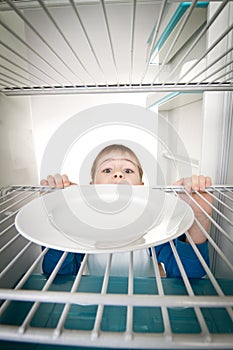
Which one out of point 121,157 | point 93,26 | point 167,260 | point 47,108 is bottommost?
point 167,260

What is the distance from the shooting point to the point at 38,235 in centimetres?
36

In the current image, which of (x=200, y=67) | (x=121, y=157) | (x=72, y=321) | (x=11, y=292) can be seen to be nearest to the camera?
(x=11, y=292)

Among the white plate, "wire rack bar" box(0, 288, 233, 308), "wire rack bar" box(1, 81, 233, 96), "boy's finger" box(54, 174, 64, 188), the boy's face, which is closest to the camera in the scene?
"wire rack bar" box(0, 288, 233, 308)

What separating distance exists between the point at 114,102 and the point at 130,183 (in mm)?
429

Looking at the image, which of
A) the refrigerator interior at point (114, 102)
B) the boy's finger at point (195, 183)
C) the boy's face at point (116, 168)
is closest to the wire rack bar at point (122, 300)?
the refrigerator interior at point (114, 102)

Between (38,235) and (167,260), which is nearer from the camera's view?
(38,235)

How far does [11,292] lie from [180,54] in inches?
34.3

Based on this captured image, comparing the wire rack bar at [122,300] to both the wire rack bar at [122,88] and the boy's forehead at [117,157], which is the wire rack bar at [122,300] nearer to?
the wire rack bar at [122,88]

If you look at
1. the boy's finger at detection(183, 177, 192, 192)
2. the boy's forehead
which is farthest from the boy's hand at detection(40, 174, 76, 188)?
the boy's finger at detection(183, 177, 192, 192)

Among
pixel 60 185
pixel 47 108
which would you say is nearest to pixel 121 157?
pixel 60 185

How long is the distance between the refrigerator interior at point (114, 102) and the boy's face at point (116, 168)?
0.19m

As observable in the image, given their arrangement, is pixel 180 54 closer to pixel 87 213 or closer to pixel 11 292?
pixel 87 213

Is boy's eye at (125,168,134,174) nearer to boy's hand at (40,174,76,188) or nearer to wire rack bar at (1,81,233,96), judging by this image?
boy's hand at (40,174,76,188)

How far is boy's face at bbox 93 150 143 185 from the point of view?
34.3 inches
